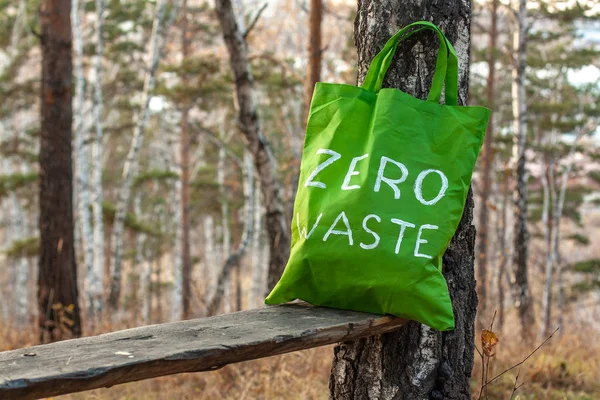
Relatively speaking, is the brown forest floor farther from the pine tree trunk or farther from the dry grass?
the pine tree trunk

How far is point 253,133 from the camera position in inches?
179

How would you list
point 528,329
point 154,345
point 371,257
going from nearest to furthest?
1. point 154,345
2. point 371,257
3. point 528,329

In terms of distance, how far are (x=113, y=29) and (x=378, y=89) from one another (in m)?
12.2

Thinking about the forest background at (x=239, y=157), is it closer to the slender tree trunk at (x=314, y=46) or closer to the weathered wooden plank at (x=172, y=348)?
the slender tree trunk at (x=314, y=46)

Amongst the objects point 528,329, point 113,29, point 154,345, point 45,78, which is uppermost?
point 113,29

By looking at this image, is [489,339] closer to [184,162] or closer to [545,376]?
[545,376]

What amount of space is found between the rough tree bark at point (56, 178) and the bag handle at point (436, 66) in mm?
4243

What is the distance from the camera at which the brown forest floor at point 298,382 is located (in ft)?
10.2

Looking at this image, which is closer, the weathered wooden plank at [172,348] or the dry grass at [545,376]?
the weathered wooden plank at [172,348]

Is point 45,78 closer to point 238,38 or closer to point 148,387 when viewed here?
point 238,38

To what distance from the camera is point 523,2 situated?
7199 millimetres

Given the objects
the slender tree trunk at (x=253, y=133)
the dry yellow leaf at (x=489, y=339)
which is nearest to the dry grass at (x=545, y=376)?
the dry yellow leaf at (x=489, y=339)

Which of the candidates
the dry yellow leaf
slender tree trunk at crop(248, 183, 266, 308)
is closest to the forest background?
slender tree trunk at crop(248, 183, 266, 308)

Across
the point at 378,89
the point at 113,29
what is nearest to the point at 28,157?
the point at 113,29
